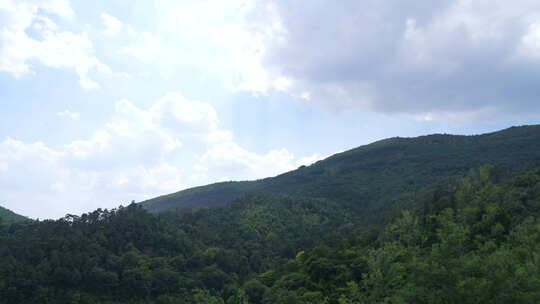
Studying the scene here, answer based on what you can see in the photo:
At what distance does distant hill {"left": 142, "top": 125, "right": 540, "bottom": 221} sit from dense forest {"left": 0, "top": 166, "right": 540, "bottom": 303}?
37.3 m

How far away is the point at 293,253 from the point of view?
254 feet

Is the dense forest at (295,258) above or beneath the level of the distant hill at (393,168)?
beneath

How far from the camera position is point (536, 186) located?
171ft

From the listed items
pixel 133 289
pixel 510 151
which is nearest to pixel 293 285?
pixel 133 289

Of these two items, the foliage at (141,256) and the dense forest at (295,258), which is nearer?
the dense forest at (295,258)

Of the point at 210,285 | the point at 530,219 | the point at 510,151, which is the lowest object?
the point at 210,285

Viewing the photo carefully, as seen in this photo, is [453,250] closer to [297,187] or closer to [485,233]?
[485,233]

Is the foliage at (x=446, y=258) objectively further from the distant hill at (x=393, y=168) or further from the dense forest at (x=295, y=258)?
the distant hill at (x=393, y=168)

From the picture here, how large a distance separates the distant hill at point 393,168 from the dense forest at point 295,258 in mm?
37328

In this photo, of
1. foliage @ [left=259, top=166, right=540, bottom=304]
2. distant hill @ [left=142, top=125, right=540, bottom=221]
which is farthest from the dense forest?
distant hill @ [left=142, top=125, right=540, bottom=221]

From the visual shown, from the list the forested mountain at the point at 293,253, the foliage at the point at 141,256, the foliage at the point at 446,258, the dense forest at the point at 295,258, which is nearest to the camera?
the foliage at the point at 446,258

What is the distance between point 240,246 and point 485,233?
4348cm

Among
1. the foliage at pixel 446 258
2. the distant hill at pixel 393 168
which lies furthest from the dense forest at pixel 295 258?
the distant hill at pixel 393 168

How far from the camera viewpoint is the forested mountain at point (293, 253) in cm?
2941
